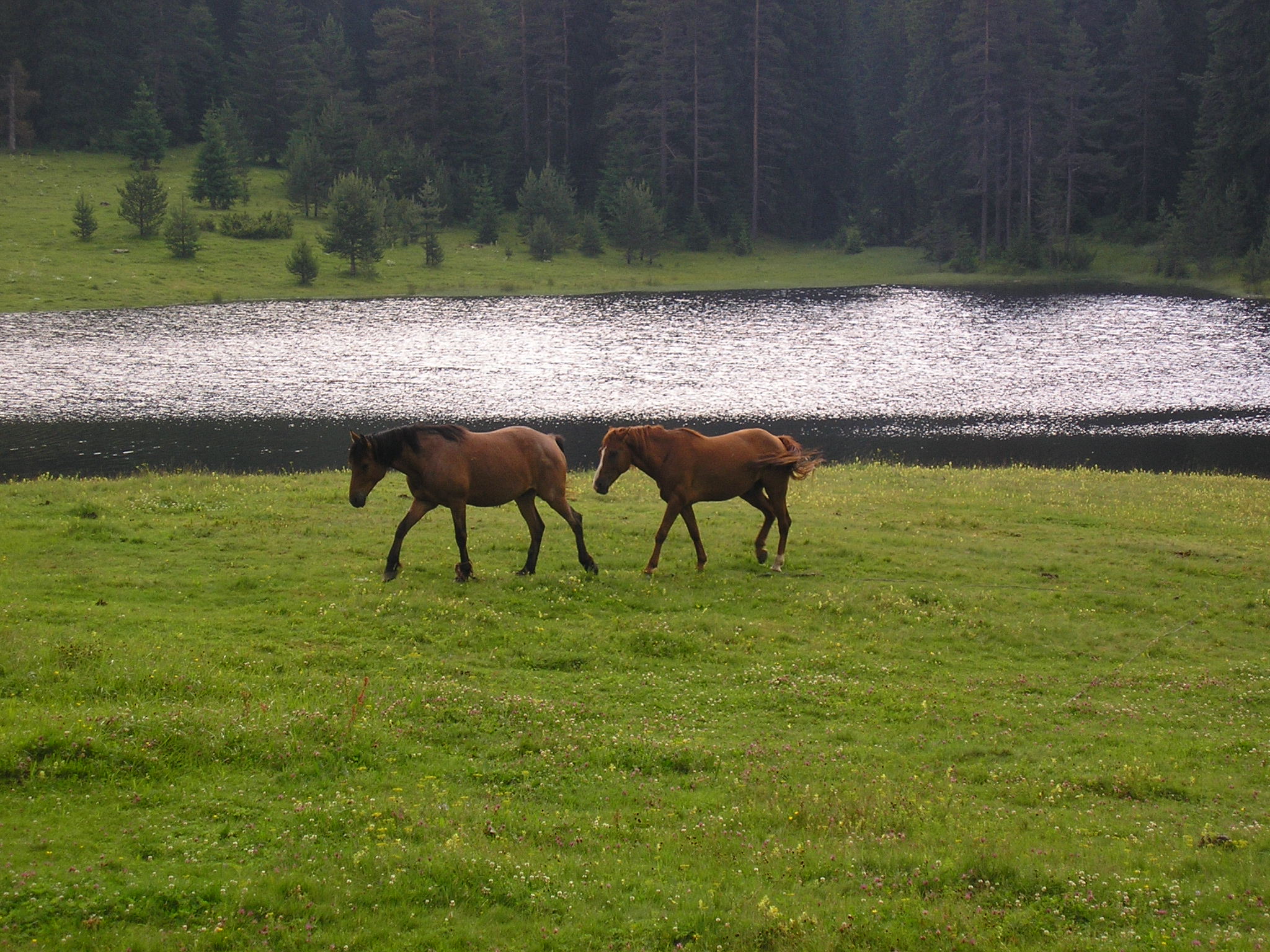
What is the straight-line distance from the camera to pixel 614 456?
15.9m

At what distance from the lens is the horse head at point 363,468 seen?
15.2 metres

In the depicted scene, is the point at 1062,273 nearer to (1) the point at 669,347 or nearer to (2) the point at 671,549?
(1) the point at 669,347

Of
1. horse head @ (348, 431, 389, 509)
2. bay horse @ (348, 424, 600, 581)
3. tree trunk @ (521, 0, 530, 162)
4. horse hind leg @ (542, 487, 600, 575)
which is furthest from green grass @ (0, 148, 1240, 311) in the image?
horse hind leg @ (542, 487, 600, 575)

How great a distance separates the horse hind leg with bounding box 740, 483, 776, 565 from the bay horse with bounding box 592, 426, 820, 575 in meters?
0.21

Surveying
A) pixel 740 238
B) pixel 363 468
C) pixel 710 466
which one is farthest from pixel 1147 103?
pixel 363 468

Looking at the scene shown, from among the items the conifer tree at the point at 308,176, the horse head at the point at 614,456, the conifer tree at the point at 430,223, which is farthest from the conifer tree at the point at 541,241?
the horse head at the point at 614,456

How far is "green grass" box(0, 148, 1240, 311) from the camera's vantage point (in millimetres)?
66562

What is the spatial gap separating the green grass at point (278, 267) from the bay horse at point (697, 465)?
55.4 meters

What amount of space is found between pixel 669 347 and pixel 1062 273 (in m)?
47.3

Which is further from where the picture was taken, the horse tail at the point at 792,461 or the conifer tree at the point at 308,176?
the conifer tree at the point at 308,176

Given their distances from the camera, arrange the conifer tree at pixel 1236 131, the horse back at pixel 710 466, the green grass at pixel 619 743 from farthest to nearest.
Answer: the conifer tree at pixel 1236 131
the horse back at pixel 710 466
the green grass at pixel 619 743

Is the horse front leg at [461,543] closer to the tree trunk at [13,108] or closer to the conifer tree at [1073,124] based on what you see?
the conifer tree at [1073,124]

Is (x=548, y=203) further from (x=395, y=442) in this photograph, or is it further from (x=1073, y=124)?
(x=395, y=442)

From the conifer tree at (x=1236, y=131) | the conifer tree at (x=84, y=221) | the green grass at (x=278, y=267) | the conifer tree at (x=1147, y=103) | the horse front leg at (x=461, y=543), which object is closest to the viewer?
the horse front leg at (x=461, y=543)
